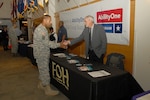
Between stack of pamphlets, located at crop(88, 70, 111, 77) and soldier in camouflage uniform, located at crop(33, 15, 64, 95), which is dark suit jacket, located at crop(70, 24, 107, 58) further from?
stack of pamphlets, located at crop(88, 70, 111, 77)

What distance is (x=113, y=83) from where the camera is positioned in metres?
1.99

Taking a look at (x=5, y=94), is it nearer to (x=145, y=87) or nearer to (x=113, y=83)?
(x=113, y=83)

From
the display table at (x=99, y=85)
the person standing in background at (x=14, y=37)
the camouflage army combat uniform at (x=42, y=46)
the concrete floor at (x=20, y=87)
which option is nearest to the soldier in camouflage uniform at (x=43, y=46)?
the camouflage army combat uniform at (x=42, y=46)

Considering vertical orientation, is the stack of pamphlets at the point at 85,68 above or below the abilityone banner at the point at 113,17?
below

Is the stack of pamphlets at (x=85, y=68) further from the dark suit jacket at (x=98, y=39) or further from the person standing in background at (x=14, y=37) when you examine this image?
the person standing in background at (x=14, y=37)

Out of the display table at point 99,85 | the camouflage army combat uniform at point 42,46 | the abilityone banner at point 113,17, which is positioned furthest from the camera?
the abilityone banner at point 113,17

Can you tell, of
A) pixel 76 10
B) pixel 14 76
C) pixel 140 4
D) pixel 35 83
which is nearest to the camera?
pixel 140 4

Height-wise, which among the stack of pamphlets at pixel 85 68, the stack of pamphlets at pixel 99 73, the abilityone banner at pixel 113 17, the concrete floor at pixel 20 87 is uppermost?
the abilityone banner at pixel 113 17

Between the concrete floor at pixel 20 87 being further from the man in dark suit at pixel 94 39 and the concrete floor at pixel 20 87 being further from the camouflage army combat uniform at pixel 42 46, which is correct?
the man in dark suit at pixel 94 39

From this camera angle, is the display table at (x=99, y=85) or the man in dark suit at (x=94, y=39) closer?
the display table at (x=99, y=85)

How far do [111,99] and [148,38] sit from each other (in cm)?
136

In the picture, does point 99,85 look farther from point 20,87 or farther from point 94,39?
point 20,87

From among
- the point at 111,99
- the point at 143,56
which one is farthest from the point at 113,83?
the point at 143,56

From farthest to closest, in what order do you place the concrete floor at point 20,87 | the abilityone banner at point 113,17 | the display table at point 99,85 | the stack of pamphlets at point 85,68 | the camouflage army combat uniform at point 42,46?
the abilityone banner at point 113,17 < the concrete floor at point 20,87 < the camouflage army combat uniform at point 42,46 < the stack of pamphlets at point 85,68 < the display table at point 99,85
